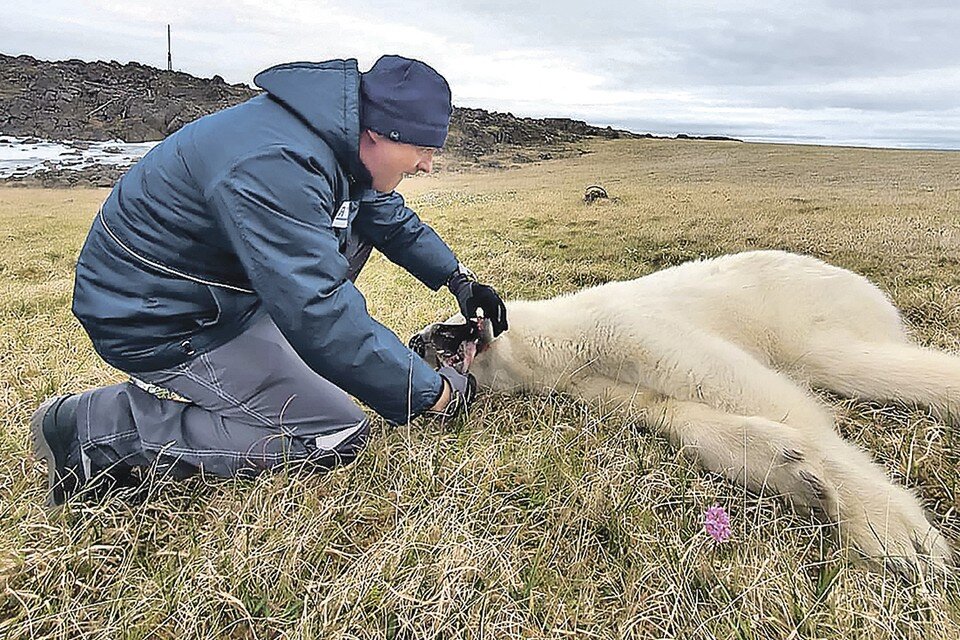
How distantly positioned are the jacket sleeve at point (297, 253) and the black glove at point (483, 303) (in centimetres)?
116

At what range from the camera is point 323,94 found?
271 centimetres

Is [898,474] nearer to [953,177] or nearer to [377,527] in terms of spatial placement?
[377,527]

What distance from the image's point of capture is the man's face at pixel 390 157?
287 cm

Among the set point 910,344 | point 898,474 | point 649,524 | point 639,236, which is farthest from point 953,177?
point 649,524

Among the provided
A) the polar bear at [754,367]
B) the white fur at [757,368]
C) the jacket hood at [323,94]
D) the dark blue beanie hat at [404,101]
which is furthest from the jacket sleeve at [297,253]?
the white fur at [757,368]

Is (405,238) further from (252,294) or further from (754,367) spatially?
(754,367)

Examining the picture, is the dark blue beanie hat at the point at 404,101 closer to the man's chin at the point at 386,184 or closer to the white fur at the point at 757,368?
the man's chin at the point at 386,184

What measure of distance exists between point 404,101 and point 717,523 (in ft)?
6.29

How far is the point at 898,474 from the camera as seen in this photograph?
3.15 m

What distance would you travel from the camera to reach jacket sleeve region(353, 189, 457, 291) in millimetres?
4145

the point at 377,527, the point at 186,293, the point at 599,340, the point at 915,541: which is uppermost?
the point at 186,293

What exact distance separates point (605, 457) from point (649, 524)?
0.53 metres

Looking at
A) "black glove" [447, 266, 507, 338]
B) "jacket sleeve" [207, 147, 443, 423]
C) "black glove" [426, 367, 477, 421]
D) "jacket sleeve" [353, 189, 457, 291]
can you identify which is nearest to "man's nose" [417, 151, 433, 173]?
"jacket sleeve" [207, 147, 443, 423]

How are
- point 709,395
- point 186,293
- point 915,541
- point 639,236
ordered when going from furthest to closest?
point 639,236, point 709,395, point 186,293, point 915,541
